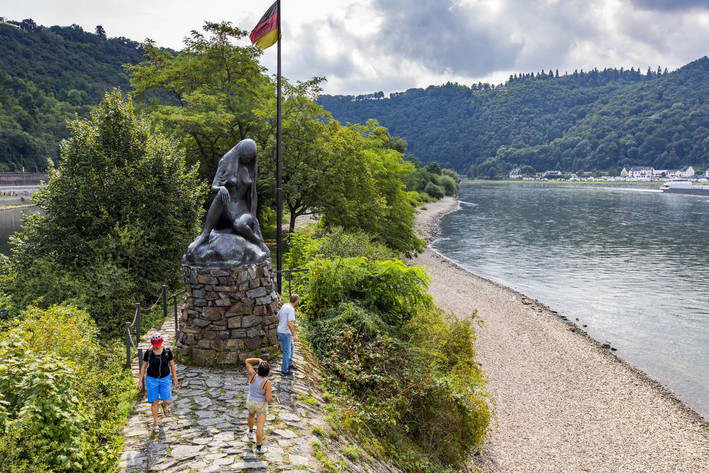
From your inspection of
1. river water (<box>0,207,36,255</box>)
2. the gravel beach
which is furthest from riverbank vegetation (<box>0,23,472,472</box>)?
river water (<box>0,207,36,255</box>)

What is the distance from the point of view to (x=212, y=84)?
79.2ft

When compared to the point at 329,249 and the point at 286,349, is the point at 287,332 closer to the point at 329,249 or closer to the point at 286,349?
the point at 286,349

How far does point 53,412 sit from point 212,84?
69.6 ft

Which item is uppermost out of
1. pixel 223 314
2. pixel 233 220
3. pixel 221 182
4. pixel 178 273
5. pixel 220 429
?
pixel 221 182

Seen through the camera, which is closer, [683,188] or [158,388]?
[158,388]

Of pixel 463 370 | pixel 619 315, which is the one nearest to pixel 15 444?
pixel 463 370

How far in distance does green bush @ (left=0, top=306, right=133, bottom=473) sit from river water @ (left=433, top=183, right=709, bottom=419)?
1898 cm

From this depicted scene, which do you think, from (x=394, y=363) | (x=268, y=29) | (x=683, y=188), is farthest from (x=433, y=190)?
(x=394, y=363)

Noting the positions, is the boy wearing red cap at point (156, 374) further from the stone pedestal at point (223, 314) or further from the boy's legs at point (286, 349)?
the boy's legs at point (286, 349)

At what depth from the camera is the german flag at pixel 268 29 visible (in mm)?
12859

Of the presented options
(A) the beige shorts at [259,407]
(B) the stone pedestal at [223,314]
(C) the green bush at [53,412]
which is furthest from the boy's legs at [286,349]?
(C) the green bush at [53,412]

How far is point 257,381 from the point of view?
6.78 meters

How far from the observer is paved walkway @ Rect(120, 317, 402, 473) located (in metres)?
6.23

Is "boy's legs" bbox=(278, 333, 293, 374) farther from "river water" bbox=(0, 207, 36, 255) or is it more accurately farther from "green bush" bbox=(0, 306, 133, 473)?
"river water" bbox=(0, 207, 36, 255)
